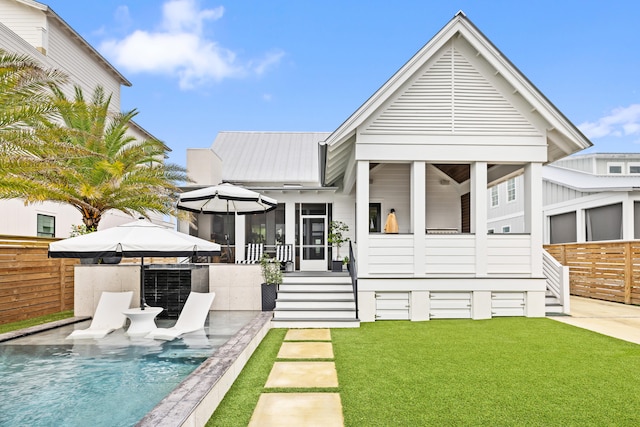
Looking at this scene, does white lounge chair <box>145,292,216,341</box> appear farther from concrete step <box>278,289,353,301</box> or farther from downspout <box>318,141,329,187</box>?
downspout <box>318,141,329,187</box>

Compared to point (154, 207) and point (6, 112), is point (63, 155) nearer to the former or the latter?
point (6, 112)

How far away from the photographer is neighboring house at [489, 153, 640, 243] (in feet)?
55.7

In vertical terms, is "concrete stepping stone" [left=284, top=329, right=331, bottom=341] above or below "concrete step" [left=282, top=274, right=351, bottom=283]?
below

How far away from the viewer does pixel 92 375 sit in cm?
548

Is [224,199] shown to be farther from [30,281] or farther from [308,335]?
[30,281]

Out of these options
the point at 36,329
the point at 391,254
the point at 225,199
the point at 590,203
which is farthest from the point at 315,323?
the point at 590,203

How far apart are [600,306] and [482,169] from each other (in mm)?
5743

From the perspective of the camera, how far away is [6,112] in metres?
8.01

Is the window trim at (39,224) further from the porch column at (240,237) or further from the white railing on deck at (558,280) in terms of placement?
the white railing on deck at (558,280)

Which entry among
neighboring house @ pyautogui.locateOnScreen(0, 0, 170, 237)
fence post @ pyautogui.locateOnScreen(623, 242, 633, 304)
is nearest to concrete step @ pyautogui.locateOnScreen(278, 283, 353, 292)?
fence post @ pyautogui.locateOnScreen(623, 242, 633, 304)

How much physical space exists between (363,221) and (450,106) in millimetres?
3407

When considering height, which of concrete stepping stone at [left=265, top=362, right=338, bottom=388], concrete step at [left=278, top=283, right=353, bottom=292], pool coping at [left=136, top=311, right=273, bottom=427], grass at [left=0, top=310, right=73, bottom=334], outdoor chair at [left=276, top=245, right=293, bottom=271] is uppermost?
outdoor chair at [left=276, top=245, right=293, bottom=271]

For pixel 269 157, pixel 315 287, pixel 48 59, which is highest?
pixel 48 59

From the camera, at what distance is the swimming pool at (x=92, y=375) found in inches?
165
